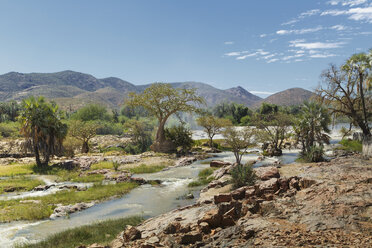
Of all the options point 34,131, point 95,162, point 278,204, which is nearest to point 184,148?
point 95,162

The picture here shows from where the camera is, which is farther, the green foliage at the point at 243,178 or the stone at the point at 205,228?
the green foliage at the point at 243,178

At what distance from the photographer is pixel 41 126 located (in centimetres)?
3097

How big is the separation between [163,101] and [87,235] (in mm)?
38268

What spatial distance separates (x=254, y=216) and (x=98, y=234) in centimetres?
704

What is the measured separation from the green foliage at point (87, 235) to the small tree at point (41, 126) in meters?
22.6

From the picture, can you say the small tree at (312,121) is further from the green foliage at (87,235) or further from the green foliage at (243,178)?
the green foliage at (87,235)

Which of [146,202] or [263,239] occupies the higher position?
[263,239]

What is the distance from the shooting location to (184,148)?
48.1 m

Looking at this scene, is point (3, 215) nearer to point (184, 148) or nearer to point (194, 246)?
point (194, 246)

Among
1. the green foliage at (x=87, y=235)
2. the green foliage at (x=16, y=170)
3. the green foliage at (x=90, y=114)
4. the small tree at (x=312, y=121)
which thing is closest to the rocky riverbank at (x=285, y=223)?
the green foliage at (x=87, y=235)

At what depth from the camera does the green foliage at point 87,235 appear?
10469mm

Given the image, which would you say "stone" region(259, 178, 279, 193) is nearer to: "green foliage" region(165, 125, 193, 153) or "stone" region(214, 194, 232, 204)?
"stone" region(214, 194, 232, 204)

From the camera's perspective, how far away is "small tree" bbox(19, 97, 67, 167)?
3061 centimetres

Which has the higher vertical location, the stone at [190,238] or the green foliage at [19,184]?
the stone at [190,238]
